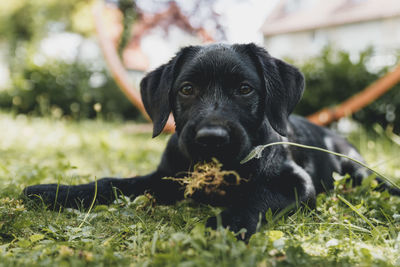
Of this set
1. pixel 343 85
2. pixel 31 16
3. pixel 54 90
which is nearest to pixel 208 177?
pixel 343 85

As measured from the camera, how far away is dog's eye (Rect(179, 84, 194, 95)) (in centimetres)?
261

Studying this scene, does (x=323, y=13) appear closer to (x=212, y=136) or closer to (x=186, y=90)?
(x=186, y=90)

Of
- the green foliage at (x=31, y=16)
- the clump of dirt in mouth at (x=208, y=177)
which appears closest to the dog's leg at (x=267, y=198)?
the clump of dirt in mouth at (x=208, y=177)

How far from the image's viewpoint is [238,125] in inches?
85.7

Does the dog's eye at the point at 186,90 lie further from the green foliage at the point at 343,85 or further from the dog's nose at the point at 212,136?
the green foliage at the point at 343,85

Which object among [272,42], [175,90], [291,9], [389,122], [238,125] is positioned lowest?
[389,122]

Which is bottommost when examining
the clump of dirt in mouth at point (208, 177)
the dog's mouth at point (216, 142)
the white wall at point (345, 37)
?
the clump of dirt in mouth at point (208, 177)

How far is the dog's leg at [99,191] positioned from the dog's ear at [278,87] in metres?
0.97

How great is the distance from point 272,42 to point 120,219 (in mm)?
29698

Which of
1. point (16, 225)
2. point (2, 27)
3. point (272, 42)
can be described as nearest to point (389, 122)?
point (16, 225)

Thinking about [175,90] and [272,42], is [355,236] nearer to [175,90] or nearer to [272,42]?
[175,90]

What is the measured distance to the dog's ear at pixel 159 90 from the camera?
8.80 ft

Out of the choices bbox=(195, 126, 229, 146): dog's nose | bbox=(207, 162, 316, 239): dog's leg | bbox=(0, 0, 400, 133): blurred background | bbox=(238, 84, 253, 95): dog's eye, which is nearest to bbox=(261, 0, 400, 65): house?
bbox=(0, 0, 400, 133): blurred background

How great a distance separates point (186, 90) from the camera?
2625mm
